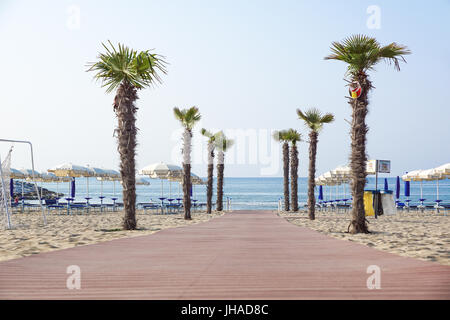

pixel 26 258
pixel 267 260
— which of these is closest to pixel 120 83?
pixel 26 258

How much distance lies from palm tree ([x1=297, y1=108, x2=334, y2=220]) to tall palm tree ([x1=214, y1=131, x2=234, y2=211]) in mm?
10168

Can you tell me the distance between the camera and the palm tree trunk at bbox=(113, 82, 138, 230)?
13.5m

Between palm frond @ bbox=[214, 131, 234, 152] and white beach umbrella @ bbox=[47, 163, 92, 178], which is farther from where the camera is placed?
palm frond @ bbox=[214, 131, 234, 152]

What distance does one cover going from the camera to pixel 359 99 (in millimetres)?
12633

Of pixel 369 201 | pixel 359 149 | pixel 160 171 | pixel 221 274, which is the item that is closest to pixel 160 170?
pixel 160 171

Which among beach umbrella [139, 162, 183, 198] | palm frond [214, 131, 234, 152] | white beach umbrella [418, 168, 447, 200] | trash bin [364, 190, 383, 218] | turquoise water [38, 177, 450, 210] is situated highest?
palm frond [214, 131, 234, 152]

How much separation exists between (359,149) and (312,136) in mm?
8519

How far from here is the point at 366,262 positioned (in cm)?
621

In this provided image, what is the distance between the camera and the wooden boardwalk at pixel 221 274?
4195mm

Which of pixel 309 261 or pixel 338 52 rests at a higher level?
pixel 338 52

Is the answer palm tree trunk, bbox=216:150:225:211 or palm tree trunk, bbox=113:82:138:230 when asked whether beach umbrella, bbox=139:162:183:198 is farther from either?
palm tree trunk, bbox=113:82:138:230

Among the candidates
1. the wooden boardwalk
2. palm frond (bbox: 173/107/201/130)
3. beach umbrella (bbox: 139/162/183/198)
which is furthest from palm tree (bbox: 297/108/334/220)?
the wooden boardwalk
